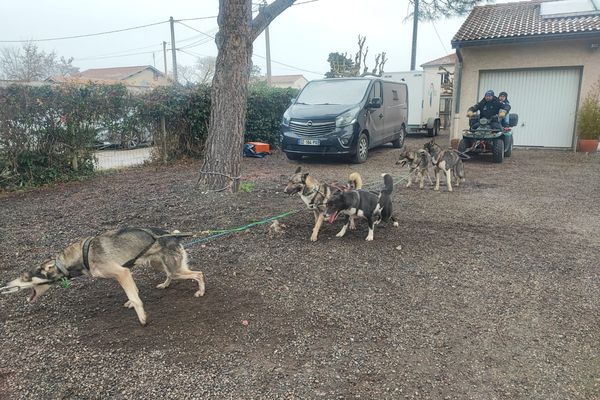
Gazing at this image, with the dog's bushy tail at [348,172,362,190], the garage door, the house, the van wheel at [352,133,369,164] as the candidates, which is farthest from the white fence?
the garage door

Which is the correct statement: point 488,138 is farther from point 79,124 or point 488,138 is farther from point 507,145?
point 79,124

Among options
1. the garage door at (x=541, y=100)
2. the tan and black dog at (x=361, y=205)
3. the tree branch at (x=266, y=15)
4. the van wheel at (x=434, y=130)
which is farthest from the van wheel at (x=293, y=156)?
the van wheel at (x=434, y=130)

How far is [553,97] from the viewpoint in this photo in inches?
535

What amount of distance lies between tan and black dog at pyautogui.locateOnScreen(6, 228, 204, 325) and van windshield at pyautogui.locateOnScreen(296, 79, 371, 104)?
856 cm

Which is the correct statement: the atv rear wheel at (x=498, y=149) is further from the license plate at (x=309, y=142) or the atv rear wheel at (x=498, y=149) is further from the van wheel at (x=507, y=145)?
the license plate at (x=309, y=142)

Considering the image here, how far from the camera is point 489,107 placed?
11078 mm

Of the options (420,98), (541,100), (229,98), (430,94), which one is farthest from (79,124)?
(430,94)

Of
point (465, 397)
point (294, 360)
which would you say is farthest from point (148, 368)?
point (465, 397)

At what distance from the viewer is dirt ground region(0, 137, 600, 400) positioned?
2.63 m

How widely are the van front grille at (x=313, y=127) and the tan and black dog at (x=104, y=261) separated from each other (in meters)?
7.52

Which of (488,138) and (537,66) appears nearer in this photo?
(488,138)

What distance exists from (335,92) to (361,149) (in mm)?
1761

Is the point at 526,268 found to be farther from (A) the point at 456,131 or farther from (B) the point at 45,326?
(A) the point at 456,131

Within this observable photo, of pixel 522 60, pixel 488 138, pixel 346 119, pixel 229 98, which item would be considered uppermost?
pixel 522 60
